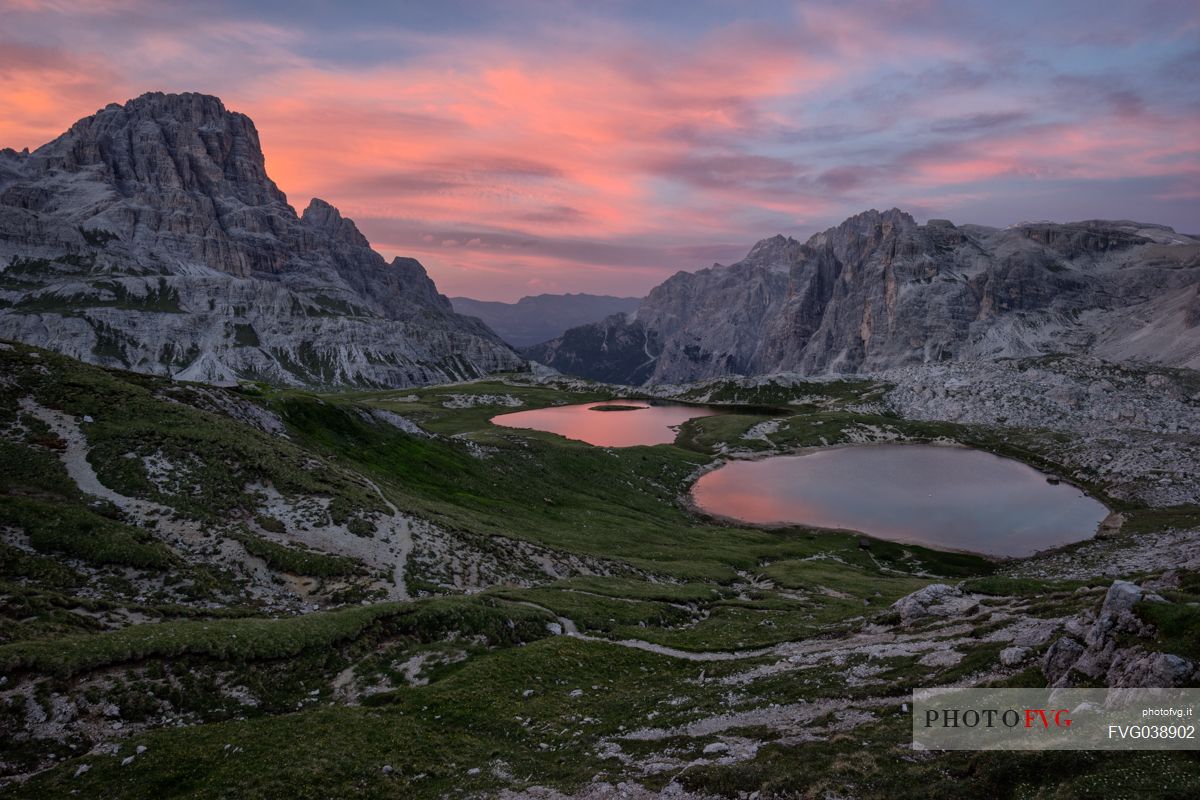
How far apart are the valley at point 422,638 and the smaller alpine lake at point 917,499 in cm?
2207

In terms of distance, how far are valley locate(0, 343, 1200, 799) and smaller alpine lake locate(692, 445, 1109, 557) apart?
72.4 ft

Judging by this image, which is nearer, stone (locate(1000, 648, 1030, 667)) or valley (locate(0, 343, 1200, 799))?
valley (locate(0, 343, 1200, 799))

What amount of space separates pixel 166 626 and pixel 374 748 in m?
13.5

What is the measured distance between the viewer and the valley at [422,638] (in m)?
18.2

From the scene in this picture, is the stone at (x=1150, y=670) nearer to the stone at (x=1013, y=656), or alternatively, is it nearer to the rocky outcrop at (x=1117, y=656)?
the rocky outcrop at (x=1117, y=656)

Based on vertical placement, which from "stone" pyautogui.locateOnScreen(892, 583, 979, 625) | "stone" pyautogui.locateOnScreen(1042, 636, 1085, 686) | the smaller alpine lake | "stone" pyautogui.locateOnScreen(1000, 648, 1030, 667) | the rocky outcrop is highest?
the rocky outcrop

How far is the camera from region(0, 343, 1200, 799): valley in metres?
18.2

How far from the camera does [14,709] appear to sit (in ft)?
64.3

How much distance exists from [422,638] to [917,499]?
109 meters

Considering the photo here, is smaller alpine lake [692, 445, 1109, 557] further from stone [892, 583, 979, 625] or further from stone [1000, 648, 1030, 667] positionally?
stone [1000, 648, 1030, 667]

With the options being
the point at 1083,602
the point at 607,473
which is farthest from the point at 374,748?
the point at 607,473

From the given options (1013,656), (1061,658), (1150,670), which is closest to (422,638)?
(1013,656)

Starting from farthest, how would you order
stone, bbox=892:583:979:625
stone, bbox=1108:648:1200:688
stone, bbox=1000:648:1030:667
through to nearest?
1. stone, bbox=892:583:979:625
2. stone, bbox=1000:648:1030:667
3. stone, bbox=1108:648:1200:688

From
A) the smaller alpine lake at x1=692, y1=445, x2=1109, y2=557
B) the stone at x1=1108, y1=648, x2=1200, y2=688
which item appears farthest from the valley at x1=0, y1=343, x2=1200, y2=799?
the smaller alpine lake at x1=692, y1=445, x2=1109, y2=557
